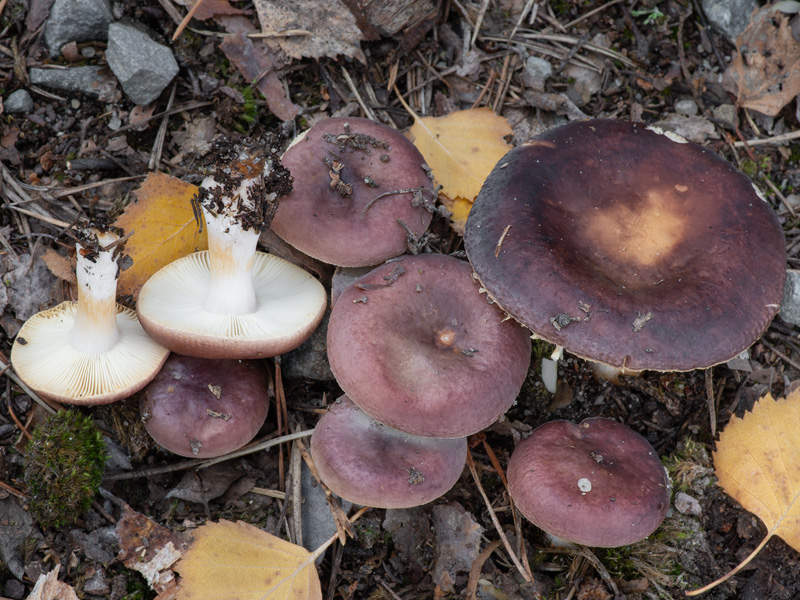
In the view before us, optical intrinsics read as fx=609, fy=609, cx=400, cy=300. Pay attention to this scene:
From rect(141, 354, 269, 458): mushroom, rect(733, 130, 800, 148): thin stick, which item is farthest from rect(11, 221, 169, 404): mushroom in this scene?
rect(733, 130, 800, 148): thin stick

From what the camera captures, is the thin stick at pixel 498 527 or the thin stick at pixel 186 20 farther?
the thin stick at pixel 186 20

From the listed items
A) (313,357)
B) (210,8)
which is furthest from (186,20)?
(313,357)

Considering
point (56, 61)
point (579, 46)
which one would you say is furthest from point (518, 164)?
point (56, 61)

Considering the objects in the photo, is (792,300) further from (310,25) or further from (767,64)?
(310,25)

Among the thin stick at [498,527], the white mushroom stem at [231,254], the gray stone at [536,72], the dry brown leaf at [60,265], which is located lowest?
the thin stick at [498,527]

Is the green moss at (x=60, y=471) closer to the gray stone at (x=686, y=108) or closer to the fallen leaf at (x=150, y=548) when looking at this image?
the fallen leaf at (x=150, y=548)

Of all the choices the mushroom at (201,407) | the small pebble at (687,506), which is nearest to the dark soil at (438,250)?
the small pebble at (687,506)
